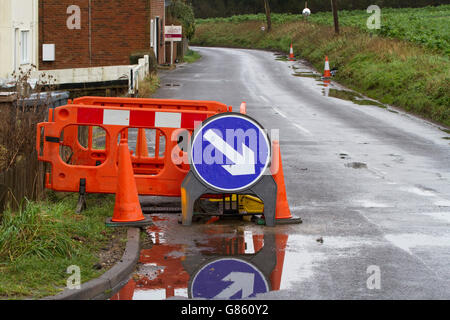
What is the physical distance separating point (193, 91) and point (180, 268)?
76.3ft

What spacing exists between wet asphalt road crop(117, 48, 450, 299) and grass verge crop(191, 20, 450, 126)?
193 inches

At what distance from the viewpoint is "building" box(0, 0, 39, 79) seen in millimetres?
25547

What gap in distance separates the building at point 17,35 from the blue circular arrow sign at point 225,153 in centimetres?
1663

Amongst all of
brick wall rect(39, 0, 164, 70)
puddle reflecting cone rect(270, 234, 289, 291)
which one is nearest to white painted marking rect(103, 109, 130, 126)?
puddle reflecting cone rect(270, 234, 289, 291)

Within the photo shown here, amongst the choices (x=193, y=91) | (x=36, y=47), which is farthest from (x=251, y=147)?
(x=36, y=47)

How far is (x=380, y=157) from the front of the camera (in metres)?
15.8

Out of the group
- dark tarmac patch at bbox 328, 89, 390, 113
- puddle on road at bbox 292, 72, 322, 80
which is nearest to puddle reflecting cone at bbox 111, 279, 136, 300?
dark tarmac patch at bbox 328, 89, 390, 113

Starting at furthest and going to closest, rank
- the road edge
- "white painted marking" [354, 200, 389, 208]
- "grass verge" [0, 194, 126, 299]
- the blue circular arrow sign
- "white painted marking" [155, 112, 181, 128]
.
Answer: "white painted marking" [354, 200, 389, 208]
"white painted marking" [155, 112, 181, 128]
the blue circular arrow sign
"grass verge" [0, 194, 126, 299]
the road edge

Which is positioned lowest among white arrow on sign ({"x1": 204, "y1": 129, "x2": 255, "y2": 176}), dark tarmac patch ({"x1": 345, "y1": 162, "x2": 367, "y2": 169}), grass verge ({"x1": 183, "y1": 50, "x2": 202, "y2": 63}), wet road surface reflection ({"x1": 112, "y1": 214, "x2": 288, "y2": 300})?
wet road surface reflection ({"x1": 112, "y1": 214, "x2": 288, "y2": 300})

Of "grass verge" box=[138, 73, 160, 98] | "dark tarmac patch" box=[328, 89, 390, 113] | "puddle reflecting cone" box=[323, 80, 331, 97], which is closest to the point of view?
"grass verge" box=[138, 73, 160, 98]

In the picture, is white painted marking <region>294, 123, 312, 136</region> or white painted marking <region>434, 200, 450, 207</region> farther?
white painted marking <region>294, 123, 312, 136</region>

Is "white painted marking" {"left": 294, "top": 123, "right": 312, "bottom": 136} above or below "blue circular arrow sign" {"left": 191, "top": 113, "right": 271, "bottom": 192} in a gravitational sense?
below

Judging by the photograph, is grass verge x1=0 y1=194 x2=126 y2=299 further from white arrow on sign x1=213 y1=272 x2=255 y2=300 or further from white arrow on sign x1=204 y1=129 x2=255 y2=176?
white arrow on sign x1=204 y1=129 x2=255 y2=176

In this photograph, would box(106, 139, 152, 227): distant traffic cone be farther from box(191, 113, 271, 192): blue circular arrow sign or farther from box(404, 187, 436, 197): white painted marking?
box(404, 187, 436, 197): white painted marking
